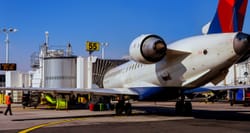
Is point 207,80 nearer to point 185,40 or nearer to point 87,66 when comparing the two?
point 185,40

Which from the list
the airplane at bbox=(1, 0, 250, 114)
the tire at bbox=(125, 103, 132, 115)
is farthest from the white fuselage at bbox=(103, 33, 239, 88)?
the tire at bbox=(125, 103, 132, 115)

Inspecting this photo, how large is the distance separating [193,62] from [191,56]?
35 cm

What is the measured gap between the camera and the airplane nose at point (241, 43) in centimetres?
1929

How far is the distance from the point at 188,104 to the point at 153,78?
3470mm

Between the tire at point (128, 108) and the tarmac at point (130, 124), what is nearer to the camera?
the tarmac at point (130, 124)

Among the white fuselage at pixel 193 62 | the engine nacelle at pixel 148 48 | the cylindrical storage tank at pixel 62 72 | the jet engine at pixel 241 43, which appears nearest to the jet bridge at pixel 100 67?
the cylindrical storage tank at pixel 62 72

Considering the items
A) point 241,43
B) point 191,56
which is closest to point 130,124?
point 191,56

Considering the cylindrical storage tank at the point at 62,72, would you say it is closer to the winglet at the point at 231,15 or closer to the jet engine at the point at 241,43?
the winglet at the point at 231,15

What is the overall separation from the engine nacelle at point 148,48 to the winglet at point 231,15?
3.23 meters

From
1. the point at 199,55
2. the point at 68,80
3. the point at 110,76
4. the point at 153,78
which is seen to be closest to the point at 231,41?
the point at 199,55

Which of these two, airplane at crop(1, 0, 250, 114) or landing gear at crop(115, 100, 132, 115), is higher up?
airplane at crop(1, 0, 250, 114)

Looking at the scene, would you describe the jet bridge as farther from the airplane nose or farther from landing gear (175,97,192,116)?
the airplane nose

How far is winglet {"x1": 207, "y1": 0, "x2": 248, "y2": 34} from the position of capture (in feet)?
66.8

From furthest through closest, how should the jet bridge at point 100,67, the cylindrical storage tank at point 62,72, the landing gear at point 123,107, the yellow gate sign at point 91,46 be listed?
the yellow gate sign at point 91,46 < the cylindrical storage tank at point 62,72 < the jet bridge at point 100,67 < the landing gear at point 123,107
